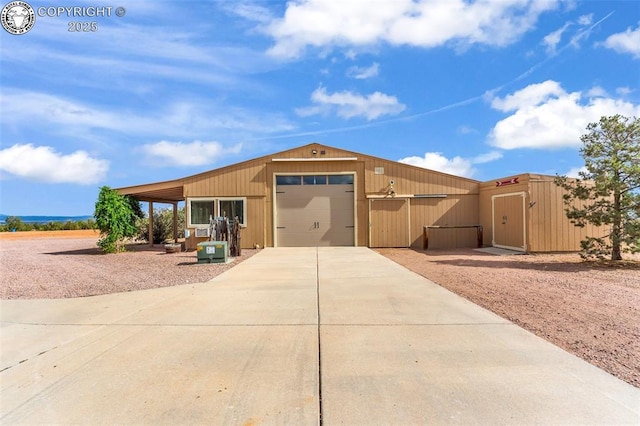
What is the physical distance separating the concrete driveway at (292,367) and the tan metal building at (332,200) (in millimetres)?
9629

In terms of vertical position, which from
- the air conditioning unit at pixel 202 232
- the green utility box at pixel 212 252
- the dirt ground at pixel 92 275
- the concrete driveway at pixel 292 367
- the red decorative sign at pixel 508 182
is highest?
the red decorative sign at pixel 508 182

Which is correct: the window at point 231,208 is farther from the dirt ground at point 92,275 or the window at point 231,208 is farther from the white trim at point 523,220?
the white trim at point 523,220

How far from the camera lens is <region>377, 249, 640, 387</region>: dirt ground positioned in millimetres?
3770

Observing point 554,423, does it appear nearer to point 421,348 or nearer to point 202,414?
point 421,348

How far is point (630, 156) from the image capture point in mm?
9508

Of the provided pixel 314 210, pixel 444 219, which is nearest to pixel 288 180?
pixel 314 210

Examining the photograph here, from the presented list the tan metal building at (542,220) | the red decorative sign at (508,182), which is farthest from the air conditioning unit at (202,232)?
the tan metal building at (542,220)

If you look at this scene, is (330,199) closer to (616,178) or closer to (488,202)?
(488,202)

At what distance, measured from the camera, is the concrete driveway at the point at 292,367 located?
102 inches

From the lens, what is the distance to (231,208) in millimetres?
15430

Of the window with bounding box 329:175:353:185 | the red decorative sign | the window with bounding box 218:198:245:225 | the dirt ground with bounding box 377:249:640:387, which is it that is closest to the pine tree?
the dirt ground with bounding box 377:249:640:387

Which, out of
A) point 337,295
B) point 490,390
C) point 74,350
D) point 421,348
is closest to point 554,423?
point 490,390

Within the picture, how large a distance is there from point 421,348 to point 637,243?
28.2 feet

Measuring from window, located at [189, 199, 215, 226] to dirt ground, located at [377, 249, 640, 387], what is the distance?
8.96 m
